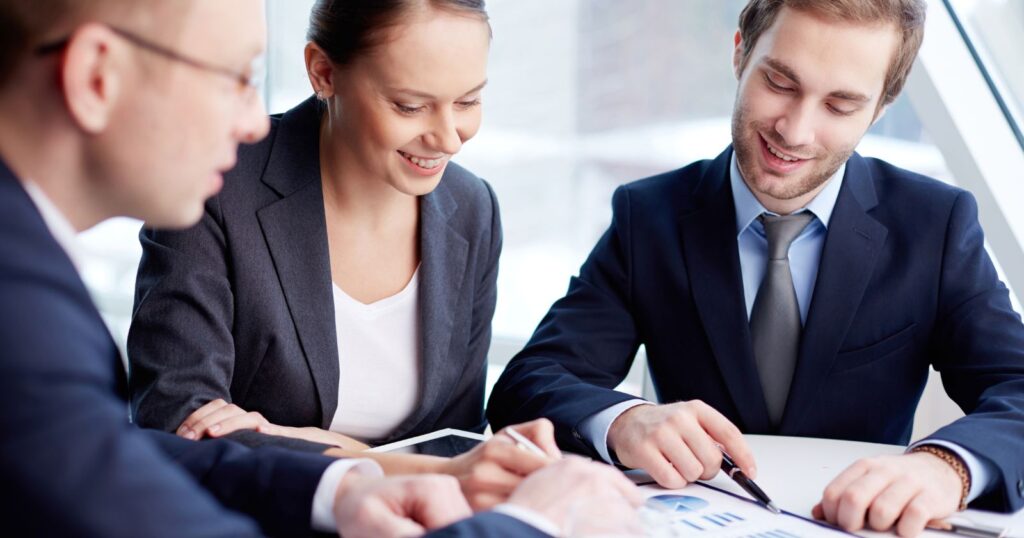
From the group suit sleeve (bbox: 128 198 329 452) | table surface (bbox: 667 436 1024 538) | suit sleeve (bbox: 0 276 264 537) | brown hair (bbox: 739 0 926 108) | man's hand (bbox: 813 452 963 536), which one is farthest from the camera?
brown hair (bbox: 739 0 926 108)

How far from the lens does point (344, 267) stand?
2211 millimetres


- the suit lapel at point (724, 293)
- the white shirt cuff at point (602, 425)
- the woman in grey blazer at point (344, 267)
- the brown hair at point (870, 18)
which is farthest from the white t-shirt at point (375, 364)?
the brown hair at point (870, 18)

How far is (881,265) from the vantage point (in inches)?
85.0

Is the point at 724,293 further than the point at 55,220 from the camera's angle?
Yes

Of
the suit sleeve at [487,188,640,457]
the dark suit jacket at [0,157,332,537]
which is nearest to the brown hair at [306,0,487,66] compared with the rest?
the suit sleeve at [487,188,640,457]

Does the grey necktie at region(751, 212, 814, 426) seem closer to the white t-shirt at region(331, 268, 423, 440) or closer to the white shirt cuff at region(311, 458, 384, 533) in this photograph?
the white t-shirt at region(331, 268, 423, 440)

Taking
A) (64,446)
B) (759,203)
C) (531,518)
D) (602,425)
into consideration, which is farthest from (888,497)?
(64,446)

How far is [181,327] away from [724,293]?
3.61 ft

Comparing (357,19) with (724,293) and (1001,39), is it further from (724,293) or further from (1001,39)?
(1001,39)

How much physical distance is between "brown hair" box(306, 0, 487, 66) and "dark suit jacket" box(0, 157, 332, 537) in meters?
1.07

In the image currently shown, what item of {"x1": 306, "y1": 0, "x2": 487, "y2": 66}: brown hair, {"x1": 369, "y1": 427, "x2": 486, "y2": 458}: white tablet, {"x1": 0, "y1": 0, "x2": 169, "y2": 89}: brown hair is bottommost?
{"x1": 369, "y1": 427, "x2": 486, "y2": 458}: white tablet

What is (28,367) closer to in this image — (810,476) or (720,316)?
(810,476)

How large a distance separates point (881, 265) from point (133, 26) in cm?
162

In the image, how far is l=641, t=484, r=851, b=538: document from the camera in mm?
1405
